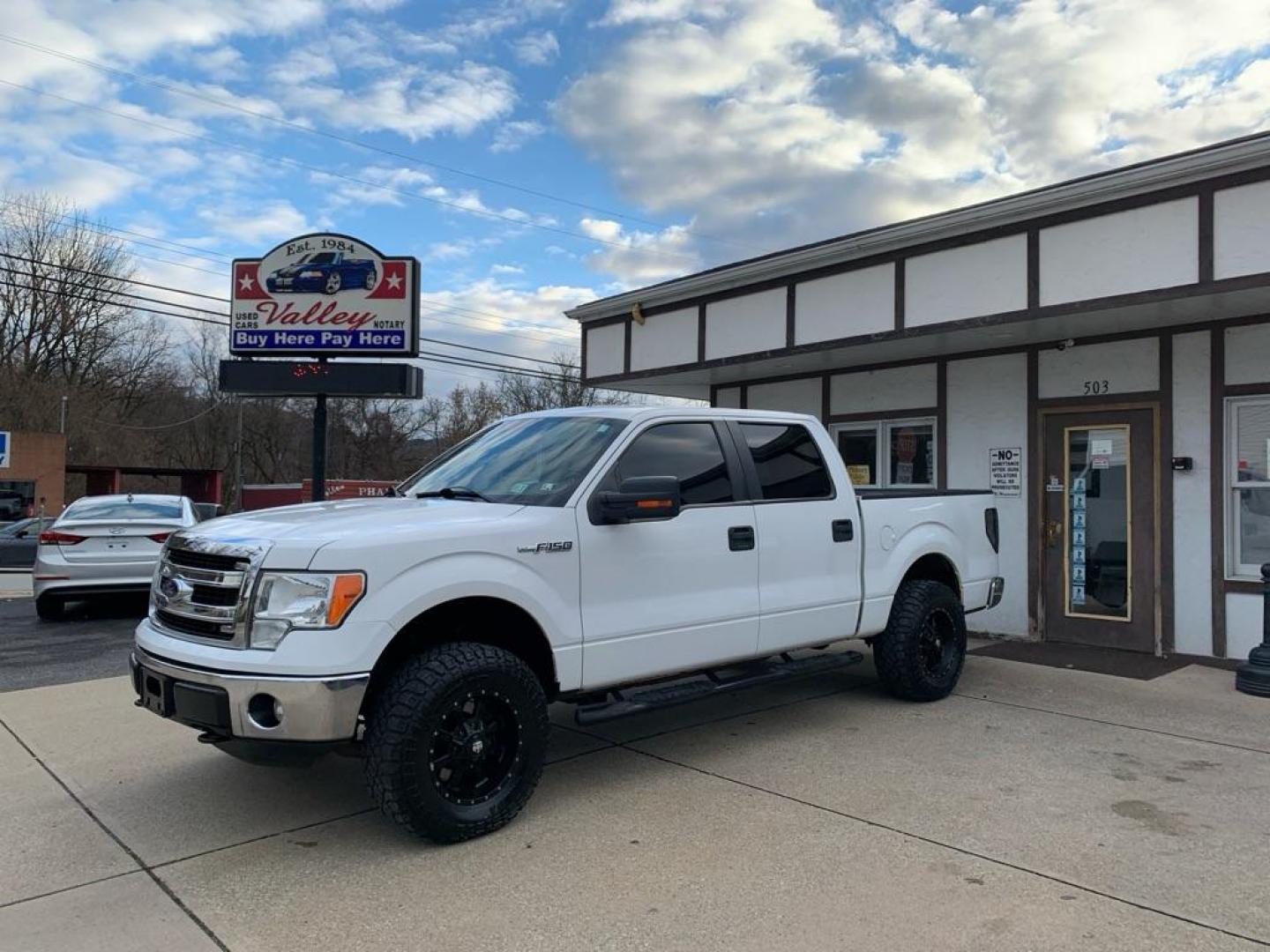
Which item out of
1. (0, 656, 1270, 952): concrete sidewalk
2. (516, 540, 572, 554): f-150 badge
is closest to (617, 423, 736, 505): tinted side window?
(516, 540, 572, 554): f-150 badge

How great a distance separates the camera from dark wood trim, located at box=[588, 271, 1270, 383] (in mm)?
6625

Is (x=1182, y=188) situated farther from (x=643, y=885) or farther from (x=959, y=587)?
(x=643, y=885)

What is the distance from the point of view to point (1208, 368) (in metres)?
7.82

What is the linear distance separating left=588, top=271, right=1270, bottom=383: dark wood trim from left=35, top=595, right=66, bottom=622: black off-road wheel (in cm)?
807

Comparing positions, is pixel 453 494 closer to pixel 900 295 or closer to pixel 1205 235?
pixel 900 295

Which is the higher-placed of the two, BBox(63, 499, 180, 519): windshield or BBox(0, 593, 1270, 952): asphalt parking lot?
BBox(63, 499, 180, 519): windshield

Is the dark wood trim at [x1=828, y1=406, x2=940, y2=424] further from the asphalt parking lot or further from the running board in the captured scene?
the running board

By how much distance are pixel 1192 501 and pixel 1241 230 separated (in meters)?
2.50

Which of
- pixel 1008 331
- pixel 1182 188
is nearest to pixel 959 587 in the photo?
pixel 1008 331

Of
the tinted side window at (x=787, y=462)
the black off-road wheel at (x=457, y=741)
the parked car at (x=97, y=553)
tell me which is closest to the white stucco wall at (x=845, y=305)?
the tinted side window at (x=787, y=462)

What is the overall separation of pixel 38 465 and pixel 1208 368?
34.0m

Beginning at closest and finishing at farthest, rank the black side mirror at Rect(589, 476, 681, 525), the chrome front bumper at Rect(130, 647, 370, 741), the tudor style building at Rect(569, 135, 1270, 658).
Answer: the chrome front bumper at Rect(130, 647, 370, 741)
the black side mirror at Rect(589, 476, 681, 525)
the tudor style building at Rect(569, 135, 1270, 658)

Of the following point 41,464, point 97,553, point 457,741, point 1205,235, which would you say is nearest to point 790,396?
point 1205,235

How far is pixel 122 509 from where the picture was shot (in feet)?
35.1
